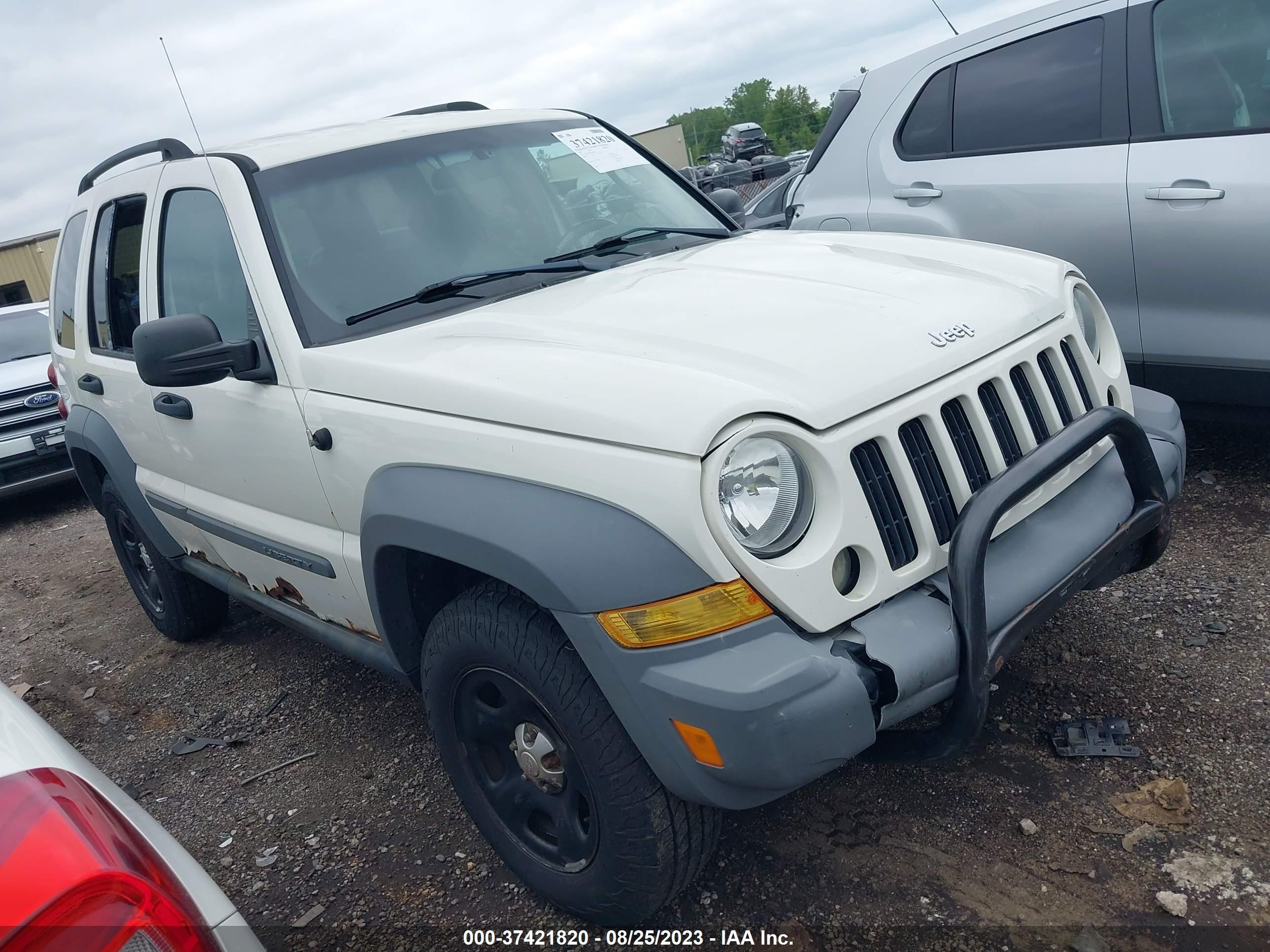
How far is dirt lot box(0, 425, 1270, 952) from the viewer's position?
2174mm

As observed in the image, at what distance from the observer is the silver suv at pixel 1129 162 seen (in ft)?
11.6

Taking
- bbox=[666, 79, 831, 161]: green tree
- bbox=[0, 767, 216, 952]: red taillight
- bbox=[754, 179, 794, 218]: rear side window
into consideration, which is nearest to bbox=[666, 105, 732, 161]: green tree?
bbox=[666, 79, 831, 161]: green tree

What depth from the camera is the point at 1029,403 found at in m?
2.36

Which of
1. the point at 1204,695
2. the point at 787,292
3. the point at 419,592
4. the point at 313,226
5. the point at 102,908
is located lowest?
the point at 1204,695

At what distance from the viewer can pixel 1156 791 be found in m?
2.41

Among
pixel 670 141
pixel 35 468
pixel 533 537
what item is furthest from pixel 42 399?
pixel 670 141

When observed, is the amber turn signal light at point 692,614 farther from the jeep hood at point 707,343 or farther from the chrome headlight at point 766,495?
the jeep hood at point 707,343

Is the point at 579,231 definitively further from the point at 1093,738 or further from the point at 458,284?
the point at 1093,738

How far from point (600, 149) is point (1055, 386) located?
190cm

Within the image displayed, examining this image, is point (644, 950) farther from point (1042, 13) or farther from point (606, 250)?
point (1042, 13)

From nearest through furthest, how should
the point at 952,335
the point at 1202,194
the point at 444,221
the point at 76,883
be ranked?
the point at 76,883
the point at 952,335
the point at 444,221
the point at 1202,194

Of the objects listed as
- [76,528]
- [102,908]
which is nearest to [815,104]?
[76,528]

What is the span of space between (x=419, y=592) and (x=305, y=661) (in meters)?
1.88

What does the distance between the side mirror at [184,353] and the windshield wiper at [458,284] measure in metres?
0.32
